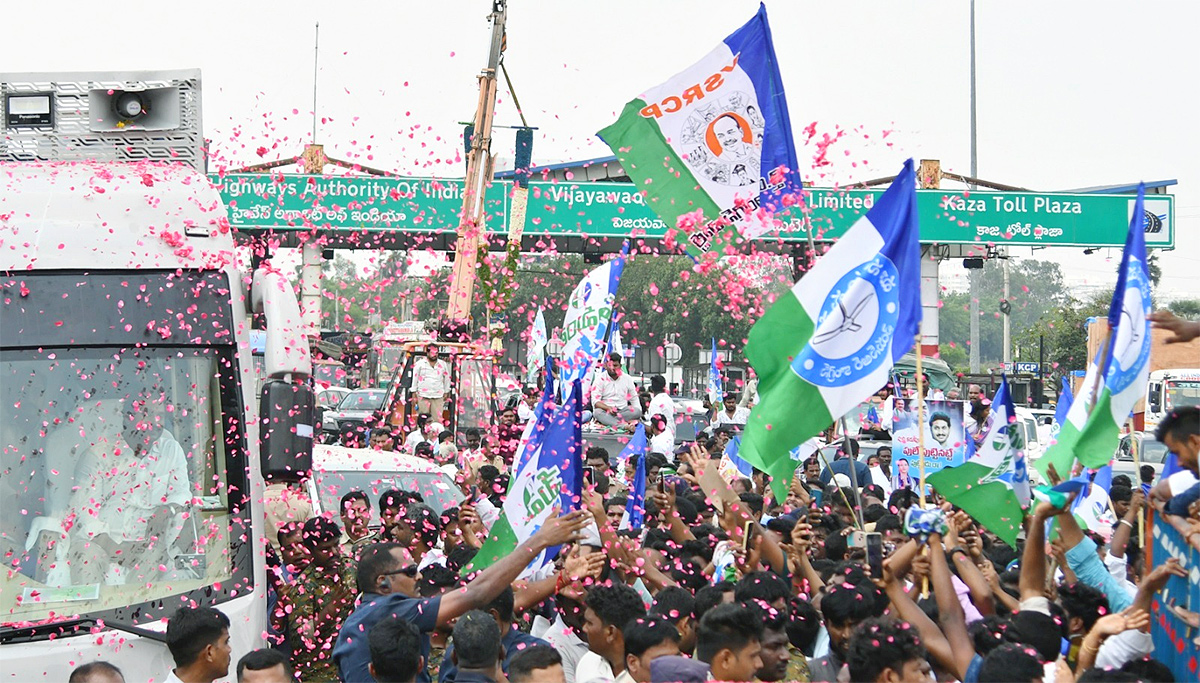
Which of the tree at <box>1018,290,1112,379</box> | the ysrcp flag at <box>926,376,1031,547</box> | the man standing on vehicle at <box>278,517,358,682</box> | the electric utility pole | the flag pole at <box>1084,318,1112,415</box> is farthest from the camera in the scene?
the tree at <box>1018,290,1112,379</box>

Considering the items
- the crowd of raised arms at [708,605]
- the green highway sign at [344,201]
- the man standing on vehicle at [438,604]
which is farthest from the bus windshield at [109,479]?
the green highway sign at [344,201]

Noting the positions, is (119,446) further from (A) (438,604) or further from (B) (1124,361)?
(B) (1124,361)

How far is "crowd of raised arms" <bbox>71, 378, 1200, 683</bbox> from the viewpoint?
511 centimetres

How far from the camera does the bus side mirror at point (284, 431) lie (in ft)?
22.0

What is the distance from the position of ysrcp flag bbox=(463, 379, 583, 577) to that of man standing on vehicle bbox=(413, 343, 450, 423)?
9.83m

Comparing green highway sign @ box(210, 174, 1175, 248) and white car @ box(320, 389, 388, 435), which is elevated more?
green highway sign @ box(210, 174, 1175, 248)

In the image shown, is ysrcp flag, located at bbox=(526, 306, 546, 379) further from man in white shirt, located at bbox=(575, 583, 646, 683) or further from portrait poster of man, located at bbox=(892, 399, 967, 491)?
man in white shirt, located at bbox=(575, 583, 646, 683)

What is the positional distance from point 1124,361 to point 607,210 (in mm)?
22637

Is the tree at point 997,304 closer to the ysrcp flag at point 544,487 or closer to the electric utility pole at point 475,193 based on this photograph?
the electric utility pole at point 475,193

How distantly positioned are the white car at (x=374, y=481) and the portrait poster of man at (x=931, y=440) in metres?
4.00

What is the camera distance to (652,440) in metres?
15.5

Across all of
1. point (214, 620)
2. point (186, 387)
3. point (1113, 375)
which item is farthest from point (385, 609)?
point (1113, 375)

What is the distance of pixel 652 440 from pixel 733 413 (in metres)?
1.64

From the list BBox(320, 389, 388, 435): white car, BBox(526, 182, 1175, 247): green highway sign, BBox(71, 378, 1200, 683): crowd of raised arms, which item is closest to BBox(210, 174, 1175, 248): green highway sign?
BBox(526, 182, 1175, 247): green highway sign
